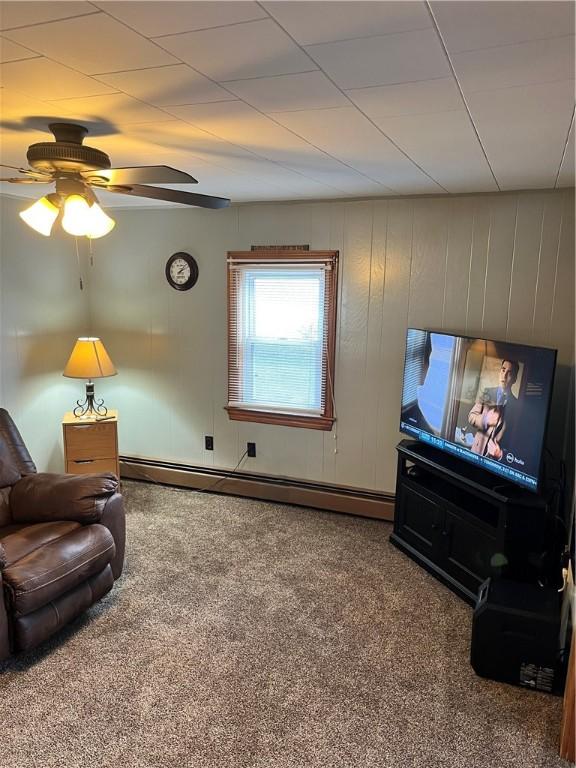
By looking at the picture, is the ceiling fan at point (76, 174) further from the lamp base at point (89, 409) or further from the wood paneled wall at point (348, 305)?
the lamp base at point (89, 409)

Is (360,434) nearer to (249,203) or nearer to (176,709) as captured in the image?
(249,203)

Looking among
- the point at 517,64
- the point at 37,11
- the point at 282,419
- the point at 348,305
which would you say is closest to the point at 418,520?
the point at 282,419

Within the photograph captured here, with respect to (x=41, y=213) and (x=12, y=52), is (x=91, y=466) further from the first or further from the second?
(x=12, y=52)

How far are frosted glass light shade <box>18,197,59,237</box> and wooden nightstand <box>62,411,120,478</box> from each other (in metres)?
2.14

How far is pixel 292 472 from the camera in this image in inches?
170

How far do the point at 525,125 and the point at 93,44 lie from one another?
142 centimetres

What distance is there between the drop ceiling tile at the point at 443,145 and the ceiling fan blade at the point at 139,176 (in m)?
0.74

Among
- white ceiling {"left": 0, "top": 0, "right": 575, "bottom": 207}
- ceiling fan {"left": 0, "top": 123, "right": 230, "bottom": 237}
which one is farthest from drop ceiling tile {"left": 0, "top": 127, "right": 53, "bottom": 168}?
ceiling fan {"left": 0, "top": 123, "right": 230, "bottom": 237}

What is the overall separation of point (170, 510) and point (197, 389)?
3.21 ft

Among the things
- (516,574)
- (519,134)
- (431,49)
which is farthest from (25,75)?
(516,574)

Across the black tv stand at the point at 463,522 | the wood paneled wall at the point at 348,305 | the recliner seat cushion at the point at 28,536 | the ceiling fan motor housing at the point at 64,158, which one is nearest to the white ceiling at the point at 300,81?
the ceiling fan motor housing at the point at 64,158

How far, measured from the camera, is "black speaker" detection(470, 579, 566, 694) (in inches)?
91.7

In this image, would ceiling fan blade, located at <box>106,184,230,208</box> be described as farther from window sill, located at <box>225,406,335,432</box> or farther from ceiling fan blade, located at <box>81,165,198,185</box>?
window sill, located at <box>225,406,335,432</box>

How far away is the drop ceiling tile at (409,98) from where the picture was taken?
1.56 meters
